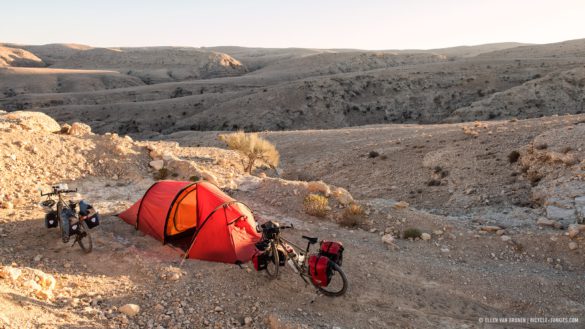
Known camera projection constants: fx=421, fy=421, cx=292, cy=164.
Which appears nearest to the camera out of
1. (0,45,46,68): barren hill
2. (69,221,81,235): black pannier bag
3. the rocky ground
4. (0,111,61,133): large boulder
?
the rocky ground

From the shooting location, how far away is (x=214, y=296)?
24.5 ft

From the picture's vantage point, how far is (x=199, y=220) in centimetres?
943

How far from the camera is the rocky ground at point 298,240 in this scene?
7.02 metres

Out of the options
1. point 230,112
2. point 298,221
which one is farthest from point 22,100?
point 298,221

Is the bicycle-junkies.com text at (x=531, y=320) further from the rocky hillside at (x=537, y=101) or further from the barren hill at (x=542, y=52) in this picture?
the barren hill at (x=542, y=52)

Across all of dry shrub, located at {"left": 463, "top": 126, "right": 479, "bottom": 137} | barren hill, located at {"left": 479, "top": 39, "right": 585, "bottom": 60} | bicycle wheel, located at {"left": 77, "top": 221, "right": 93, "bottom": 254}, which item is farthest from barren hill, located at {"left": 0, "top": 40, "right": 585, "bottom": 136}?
bicycle wheel, located at {"left": 77, "top": 221, "right": 93, "bottom": 254}

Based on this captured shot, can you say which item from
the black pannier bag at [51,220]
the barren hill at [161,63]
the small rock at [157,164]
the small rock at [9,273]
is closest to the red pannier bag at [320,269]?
the small rock at [9,273]

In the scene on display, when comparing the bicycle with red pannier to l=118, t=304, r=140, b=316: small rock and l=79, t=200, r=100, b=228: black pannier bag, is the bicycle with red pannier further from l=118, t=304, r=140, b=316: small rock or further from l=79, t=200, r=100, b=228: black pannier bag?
l=79, t=200, r=100, b=228: black pannier bag

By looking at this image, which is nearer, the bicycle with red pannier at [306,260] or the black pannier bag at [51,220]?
the bicycle with red pannier at [306,260]

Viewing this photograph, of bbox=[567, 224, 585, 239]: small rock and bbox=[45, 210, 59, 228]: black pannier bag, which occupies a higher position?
bbox=[45, 210, 59, 228]: black pannier bag

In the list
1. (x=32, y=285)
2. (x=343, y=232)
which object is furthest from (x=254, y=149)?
(x=32, y=285)

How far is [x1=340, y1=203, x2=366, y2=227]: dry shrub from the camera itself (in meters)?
11.9

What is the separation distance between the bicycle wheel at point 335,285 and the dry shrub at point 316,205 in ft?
12.6

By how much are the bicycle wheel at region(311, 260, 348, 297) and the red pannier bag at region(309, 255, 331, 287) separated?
93 millimetres
